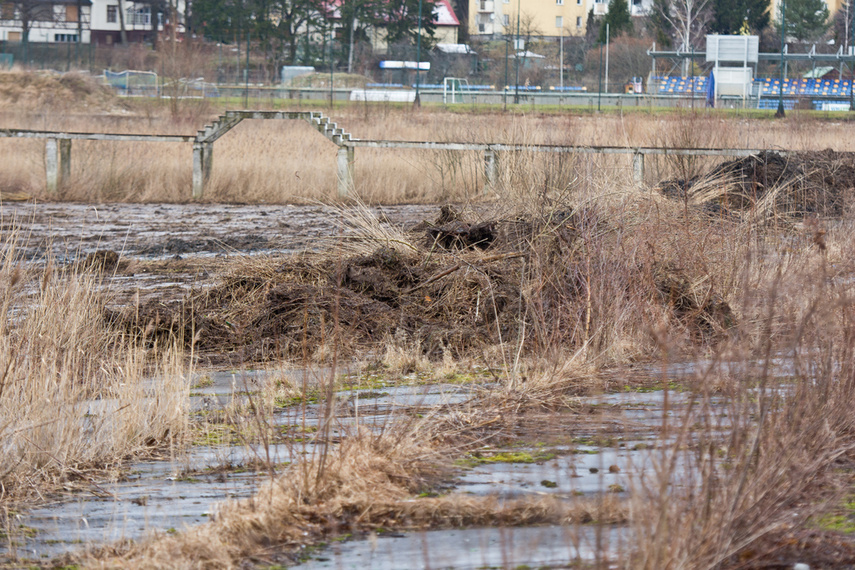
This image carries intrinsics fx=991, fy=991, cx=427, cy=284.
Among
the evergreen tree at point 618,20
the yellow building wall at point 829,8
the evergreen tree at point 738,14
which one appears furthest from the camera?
the yellow building wall at point 829,8

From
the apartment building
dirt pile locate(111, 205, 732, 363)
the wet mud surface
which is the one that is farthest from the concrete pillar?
the apartment building

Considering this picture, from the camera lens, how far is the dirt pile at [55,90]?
37250mm

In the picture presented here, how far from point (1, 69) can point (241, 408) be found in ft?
134

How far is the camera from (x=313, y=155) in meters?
19.2

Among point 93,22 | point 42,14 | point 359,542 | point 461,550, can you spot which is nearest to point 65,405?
point 359,542

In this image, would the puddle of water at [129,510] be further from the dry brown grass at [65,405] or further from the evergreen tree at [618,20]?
the evergreen tree at [618,20]

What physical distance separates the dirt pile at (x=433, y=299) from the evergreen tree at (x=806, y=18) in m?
63.5

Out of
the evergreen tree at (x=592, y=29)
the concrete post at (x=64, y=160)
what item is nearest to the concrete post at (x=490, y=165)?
the concrete post at (x=64, y=160)

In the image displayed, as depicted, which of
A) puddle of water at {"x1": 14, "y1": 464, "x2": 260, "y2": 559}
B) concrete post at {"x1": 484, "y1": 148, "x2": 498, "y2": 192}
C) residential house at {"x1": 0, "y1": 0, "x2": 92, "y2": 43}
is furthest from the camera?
residential house at {"x1": 0, "y1": 0, "x2": 92, "y2": 43}

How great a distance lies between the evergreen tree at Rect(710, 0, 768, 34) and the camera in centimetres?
6088

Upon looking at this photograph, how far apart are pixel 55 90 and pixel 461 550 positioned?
38926 millimetres

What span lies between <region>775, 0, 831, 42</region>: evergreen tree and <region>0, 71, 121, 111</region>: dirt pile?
45.2 meters

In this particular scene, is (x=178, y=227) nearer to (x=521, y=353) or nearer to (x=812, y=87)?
(x=521, y=353)

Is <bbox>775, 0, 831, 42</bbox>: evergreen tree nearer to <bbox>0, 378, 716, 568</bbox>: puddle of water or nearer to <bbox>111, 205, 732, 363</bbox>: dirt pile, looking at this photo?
<bbox>111, 205, 732, 363</bbox>: dirt pile
